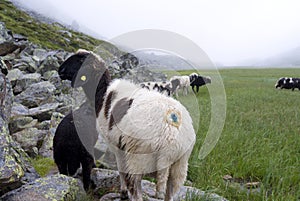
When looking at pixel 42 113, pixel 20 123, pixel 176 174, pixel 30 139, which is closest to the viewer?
pixel 176 174

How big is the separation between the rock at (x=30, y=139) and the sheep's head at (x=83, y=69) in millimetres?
1786

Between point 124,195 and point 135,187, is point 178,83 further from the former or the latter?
point 135,187

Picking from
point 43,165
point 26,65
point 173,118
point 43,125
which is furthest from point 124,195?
point 26,65

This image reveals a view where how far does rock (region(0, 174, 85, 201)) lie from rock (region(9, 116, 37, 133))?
3.66 m

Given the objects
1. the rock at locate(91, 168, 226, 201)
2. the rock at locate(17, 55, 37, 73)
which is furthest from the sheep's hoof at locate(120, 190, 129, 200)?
the rock at locate(17, 55, 37, 73)

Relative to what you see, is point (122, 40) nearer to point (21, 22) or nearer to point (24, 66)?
point (24, 66)

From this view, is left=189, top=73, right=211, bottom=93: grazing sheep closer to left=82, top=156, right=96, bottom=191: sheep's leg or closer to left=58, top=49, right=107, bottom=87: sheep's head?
left=58, top=49, right=107, bottom=87: sheep's head

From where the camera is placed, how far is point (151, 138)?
3.07 m

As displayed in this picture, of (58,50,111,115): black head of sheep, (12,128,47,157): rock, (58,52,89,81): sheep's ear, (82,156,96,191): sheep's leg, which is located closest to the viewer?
(82,156,96,191): sheep's leg

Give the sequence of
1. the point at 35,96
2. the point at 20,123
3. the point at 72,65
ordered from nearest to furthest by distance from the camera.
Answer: the point at 72,65 → the point at 20,123 → the point at 35,96

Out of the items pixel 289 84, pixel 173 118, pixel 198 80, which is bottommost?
pixel 198 80

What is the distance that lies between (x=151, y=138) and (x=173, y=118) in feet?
1.08

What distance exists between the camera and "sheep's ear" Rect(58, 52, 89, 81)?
16.6 feet

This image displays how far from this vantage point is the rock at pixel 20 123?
6500mm
